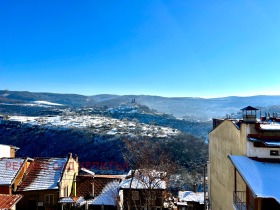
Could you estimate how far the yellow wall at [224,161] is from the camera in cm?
1508

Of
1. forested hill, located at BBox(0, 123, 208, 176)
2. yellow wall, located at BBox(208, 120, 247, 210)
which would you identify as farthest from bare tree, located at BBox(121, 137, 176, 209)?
forested hill, located at BBox(0, 123, 208, 176)

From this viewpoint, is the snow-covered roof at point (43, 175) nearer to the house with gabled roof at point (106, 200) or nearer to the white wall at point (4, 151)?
the house with gabled roof at point (106, 200)

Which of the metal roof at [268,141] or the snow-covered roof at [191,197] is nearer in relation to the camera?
the metal roof at [268,141]

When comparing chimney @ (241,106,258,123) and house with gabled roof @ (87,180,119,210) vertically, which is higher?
chimney @ (241,106,258,123)

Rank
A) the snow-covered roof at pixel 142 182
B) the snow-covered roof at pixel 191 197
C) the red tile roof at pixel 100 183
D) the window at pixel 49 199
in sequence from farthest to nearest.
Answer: the snow-covered roof at pixel 191 197, the red tile roof at pixel 100 183, the window at pixel 49 199, the snow-covered roof at pixel 142 182

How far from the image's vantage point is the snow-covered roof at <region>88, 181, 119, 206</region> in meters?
27.6

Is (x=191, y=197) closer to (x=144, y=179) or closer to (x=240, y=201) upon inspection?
(x=144, y=179)

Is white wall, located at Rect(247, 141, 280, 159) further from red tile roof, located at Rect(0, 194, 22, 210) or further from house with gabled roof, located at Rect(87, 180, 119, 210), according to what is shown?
house with gabled roof, located at Rect(87, 180, 119, 210)

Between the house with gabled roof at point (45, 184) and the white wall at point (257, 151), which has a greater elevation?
the white wall at point (257, 151)

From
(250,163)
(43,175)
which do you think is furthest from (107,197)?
(250,163)

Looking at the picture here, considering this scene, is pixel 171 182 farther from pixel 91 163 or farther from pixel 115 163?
pixel 91 163

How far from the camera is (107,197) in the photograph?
28406mm

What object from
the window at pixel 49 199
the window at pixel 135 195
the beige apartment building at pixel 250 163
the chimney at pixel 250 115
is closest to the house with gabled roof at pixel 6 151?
the window at pixel 49 199

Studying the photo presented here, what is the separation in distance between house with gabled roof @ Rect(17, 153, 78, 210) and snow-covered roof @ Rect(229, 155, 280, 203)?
63.5 ft
